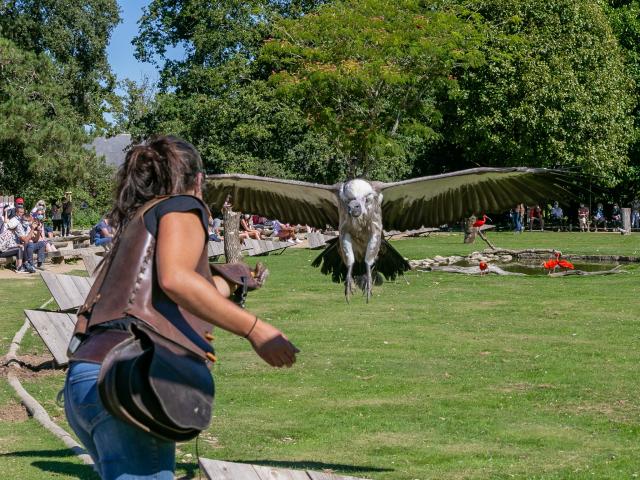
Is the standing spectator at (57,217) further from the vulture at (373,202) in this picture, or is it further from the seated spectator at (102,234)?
the vulture at (373,202)

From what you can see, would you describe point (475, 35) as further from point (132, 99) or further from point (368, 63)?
point (132, 99)

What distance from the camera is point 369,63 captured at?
3166 centimetres

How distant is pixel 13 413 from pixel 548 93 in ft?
130

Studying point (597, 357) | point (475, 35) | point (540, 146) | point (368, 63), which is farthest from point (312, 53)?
point (597, 357)

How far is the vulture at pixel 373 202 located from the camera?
860 centimetres

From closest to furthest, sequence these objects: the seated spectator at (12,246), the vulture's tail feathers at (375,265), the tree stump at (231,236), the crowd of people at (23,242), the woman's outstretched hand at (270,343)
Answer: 1. the woman's outstretched hand at (270,343)
2. the vulture's tail feathers at (375,265)
3. the tree stump at (231,236)
4. the crowd of people at (23,242)
5. the seated spectator at (12,246)

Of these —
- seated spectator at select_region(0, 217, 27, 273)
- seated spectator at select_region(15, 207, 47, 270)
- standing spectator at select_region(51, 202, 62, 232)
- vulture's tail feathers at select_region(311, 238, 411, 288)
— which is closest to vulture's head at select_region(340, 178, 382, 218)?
vulture's tail feathers at select_region(311, 238, 411, 288)

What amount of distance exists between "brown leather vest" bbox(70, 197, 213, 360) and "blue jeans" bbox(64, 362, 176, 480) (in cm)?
20

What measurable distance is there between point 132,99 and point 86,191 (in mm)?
5981

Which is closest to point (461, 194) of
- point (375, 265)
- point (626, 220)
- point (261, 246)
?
point (375, 265)

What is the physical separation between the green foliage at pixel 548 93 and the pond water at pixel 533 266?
19267 mm

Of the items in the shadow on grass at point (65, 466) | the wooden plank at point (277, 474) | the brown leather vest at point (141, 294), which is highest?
the brown leather vest at point (141, 294)

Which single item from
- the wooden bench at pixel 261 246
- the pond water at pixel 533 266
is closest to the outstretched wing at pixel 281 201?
the pond water at pixel 533 266

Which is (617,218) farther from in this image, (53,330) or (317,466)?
(317,466)
